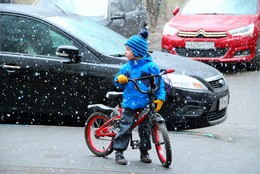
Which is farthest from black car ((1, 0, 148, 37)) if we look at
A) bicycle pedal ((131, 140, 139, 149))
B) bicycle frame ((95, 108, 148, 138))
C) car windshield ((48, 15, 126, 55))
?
bicycle pedal ((131, 140, 139, 149))

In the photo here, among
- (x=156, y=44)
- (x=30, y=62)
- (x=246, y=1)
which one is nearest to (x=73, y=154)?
(x=30, y=62)

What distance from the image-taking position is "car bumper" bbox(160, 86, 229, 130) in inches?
356

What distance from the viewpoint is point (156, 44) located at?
63.5 feet

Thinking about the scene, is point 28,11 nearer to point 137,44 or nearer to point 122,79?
point 137,44

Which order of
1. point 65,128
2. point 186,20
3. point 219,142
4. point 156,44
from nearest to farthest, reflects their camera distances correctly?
point 219,142, point 65,128, point 186,20, point 156,44

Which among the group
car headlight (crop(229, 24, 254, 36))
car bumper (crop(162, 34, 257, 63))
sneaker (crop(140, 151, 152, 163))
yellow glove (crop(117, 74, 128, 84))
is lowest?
car bumper (crop(162, 34, 257, 63))

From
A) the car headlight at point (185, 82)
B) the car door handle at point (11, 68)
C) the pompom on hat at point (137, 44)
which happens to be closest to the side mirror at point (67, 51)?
the car door handle at point (11, 68)

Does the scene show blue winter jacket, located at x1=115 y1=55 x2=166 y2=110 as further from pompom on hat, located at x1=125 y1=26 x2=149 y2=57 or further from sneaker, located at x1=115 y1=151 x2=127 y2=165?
sneaker, located at x1=115 y1=151 x2=127 y2=165

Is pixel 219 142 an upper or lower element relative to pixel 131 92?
lower

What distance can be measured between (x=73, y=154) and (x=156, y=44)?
454 inches

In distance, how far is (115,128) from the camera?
768cm

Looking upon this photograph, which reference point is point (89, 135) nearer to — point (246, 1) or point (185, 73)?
point (185, 73)

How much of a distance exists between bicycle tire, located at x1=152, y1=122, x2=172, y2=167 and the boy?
0.39 ft

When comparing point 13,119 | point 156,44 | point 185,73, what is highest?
point 185,73
